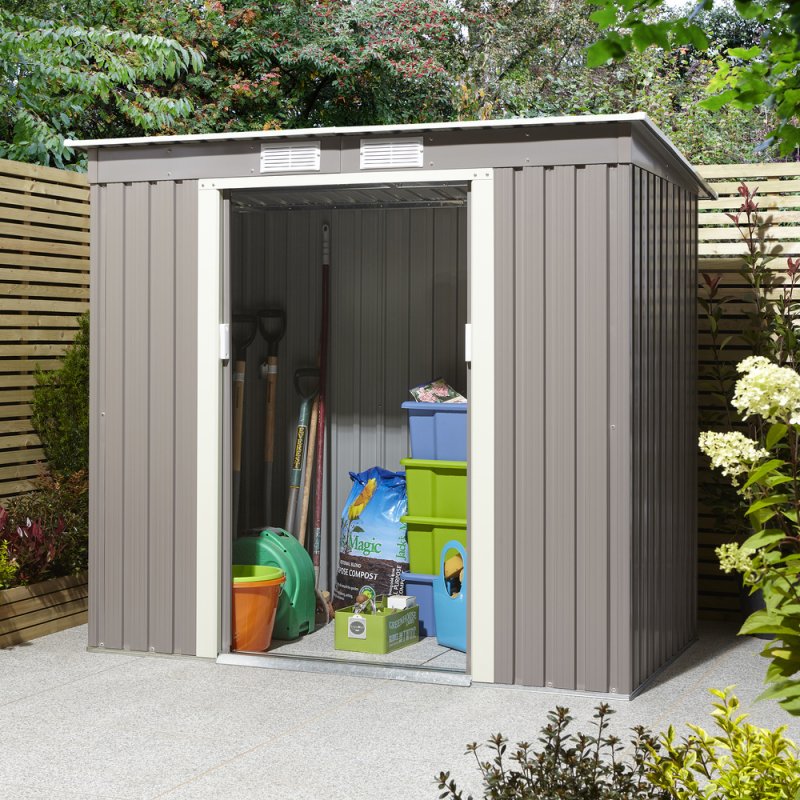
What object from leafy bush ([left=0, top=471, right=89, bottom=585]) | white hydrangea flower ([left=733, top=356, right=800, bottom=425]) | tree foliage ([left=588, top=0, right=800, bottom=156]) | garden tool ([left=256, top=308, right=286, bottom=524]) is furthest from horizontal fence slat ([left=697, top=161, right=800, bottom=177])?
tree foliage ([left=588, top=0, right=800, bottom=156])

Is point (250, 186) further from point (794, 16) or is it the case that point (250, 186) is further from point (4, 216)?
point (794, 16)

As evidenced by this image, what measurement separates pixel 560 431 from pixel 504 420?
23 centimetres

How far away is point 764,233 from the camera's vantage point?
6.12 meters

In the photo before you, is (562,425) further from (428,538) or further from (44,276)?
(44,276)

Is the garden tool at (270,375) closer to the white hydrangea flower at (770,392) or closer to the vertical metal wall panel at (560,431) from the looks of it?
the vertical metal wall panel at (560,431)

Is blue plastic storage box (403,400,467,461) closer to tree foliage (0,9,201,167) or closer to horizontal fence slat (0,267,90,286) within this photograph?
horizontal fence slat (0,267,90,286)

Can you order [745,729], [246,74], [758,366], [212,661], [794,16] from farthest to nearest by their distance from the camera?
[246,74]
[212,661]
[745,729]
[758,366]
[794,16]

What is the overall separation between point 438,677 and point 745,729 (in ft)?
8.29

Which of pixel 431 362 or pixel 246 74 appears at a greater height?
pixel 246 74

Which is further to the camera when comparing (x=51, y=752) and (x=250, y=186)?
(x=250, y=186)

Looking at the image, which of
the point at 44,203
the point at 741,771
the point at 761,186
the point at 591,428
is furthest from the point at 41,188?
the point at 741,771

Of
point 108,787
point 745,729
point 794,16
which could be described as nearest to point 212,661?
point 108,787

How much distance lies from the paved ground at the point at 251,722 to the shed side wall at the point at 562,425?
0.25 metres

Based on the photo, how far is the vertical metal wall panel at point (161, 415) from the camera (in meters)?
5.15
